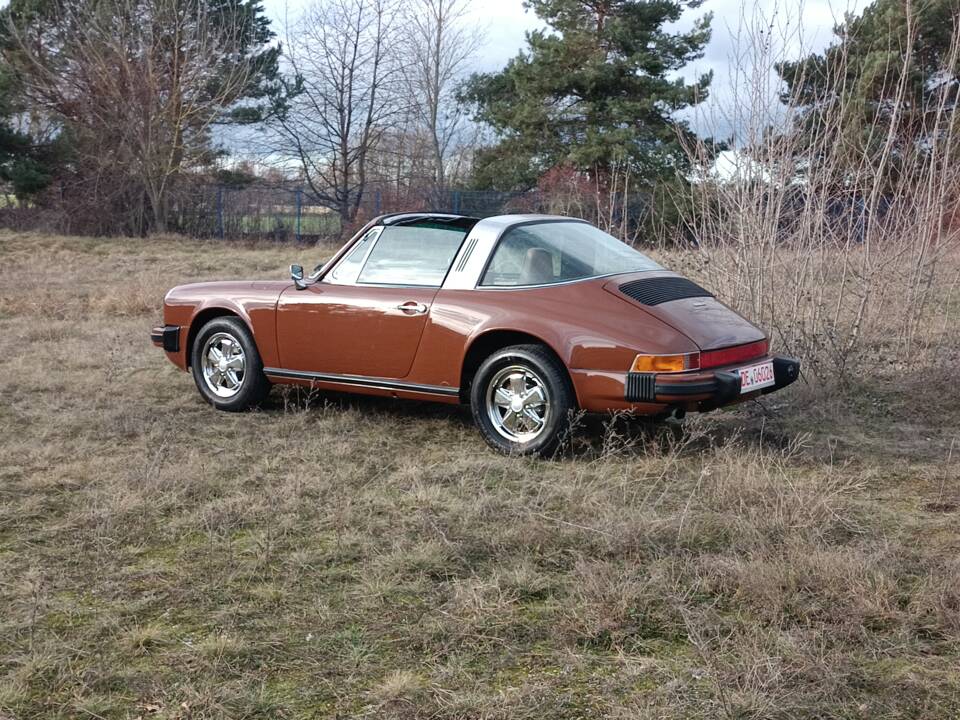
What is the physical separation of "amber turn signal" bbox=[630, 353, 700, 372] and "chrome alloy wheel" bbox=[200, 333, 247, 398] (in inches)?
118

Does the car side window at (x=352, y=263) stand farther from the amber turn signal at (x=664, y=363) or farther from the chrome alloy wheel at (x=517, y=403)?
the amber turn signal at (x=664, y=363)

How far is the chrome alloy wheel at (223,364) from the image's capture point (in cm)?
726

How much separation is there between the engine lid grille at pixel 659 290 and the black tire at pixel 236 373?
2708mm

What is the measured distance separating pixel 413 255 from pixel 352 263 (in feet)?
1.64

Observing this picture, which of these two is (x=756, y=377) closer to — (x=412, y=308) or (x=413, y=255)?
(x=412, y=308)

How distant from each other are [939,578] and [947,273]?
568 centimetres

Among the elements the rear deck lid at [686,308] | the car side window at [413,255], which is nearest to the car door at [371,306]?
the car side window at [413,255]

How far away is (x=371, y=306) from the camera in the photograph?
6.46 m

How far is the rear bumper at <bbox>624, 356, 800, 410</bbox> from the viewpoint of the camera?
17.9 ft

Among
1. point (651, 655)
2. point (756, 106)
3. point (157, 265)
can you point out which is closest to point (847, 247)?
point (756, 106)

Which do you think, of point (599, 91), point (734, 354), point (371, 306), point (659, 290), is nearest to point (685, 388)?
point (734, 354)

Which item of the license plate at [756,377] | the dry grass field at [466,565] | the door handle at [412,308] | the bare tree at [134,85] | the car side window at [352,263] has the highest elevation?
the bare tree at [134,85]

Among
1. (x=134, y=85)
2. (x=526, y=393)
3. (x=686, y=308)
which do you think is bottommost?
(x=526, y=393)

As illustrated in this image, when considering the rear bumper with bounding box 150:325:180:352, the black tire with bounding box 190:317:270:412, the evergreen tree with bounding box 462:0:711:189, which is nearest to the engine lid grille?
the black tire with bounding box 190:317:270:412
